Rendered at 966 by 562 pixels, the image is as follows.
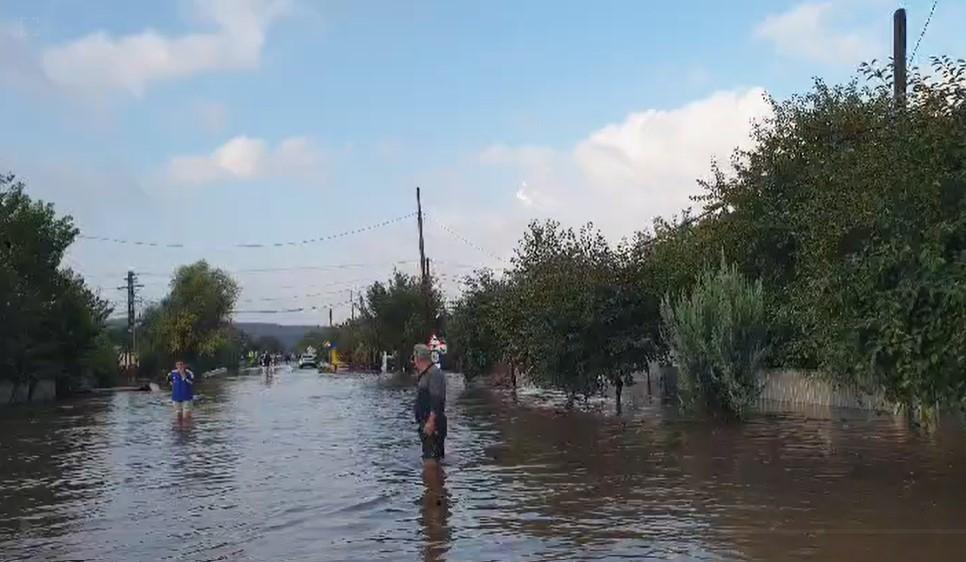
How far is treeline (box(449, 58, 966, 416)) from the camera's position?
34.9ft

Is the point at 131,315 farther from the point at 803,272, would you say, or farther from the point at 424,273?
the point at 803,272

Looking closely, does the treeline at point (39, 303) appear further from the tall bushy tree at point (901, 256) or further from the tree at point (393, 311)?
the tall bushy tree at point (901, 256)

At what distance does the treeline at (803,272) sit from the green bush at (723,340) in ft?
0.11

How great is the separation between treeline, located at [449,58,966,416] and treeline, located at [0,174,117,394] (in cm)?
1740

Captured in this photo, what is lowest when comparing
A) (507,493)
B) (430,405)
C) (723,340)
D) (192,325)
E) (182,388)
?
(507,493)

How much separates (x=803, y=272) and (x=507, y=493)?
23.1 feet

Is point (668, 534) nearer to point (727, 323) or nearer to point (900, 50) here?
point (727, 323)

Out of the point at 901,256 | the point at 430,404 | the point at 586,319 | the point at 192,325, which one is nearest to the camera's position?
the point at 901,256

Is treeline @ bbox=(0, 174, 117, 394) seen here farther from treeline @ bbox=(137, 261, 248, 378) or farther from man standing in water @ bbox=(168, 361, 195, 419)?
treeline @ bbox=(137, 261, 248, 378)

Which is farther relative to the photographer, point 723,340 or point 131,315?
point 131,315

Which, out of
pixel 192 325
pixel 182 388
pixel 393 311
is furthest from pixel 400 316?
pixel 182 388

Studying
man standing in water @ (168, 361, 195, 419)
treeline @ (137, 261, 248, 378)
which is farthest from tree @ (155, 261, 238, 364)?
man standing in water @ (168, 361, 195, 419)

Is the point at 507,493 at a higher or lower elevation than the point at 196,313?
lower

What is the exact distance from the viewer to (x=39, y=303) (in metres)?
42.6
